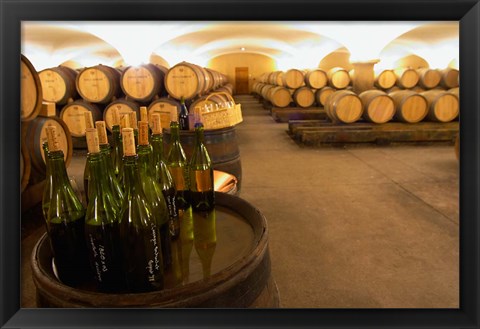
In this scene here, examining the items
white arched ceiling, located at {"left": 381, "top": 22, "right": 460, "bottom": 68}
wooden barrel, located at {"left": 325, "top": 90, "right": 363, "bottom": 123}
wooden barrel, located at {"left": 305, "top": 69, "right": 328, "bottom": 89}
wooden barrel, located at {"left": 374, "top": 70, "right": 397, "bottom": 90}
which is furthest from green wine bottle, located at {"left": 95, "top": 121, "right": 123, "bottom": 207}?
white arched ceiling, located at {"left": 381, "top": 22, "right": 460, "bottom": 68}

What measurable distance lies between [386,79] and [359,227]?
9.00 metres

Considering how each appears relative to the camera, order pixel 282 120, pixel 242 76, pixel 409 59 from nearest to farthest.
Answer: pixel 282 120 → pixel 409 59 → pixel 242 76

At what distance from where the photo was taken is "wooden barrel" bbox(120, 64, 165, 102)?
18.7 feet

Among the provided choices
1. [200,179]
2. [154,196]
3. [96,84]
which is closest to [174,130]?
[200,179]

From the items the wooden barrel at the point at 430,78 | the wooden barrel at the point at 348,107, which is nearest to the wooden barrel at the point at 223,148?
the wooden barrel at the point at 348,107

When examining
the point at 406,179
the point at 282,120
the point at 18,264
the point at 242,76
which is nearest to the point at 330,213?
the point at 406,179

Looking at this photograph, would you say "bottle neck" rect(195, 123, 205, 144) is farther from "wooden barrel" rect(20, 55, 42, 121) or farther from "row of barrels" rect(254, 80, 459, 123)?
"row of barrels" rect(254, 80, 459, 123)

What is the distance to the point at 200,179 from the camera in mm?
1604

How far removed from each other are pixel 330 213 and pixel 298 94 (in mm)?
7722

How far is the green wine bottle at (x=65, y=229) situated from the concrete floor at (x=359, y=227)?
18 cm

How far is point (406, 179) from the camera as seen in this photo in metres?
→ 4.57

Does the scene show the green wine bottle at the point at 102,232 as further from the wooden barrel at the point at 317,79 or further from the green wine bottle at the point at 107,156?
the wooden barrel at the point at 317,79

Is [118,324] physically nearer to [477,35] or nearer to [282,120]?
[477,35]

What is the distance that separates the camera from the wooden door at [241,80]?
25.9 meters
